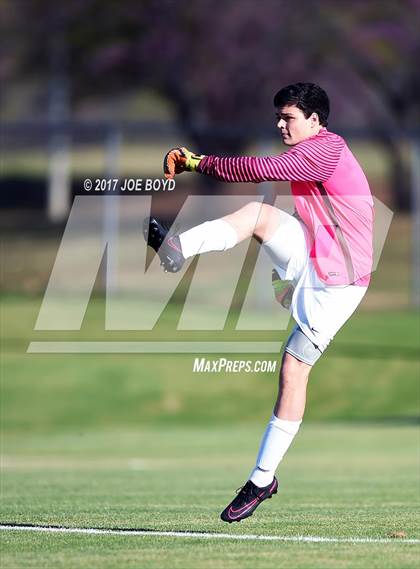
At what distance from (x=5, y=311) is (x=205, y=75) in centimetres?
1302

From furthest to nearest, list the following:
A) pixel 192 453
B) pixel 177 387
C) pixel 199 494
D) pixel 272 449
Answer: pixel 177 387 < pixel 192 453 < pixel 199 494 < pixel 272 449

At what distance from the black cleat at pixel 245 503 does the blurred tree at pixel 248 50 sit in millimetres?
26583

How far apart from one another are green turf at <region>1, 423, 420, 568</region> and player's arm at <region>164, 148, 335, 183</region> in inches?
79.1

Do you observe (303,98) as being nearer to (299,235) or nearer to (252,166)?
(252,166)

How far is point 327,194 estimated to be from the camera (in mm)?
8266

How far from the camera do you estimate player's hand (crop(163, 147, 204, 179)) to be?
7988 mm

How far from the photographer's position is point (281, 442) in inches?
324

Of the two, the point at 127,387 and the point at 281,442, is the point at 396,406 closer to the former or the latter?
the point at 127,387

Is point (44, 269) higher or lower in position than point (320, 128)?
lower

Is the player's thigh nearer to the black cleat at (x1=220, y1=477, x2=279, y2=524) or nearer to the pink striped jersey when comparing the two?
the pink striped jersey

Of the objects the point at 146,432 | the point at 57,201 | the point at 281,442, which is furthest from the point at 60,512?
the point at 57,201

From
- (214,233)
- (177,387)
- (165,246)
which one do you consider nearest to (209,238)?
(214,233)

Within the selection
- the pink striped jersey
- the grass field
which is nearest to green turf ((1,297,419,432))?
the grass field

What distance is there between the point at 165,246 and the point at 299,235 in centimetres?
81
